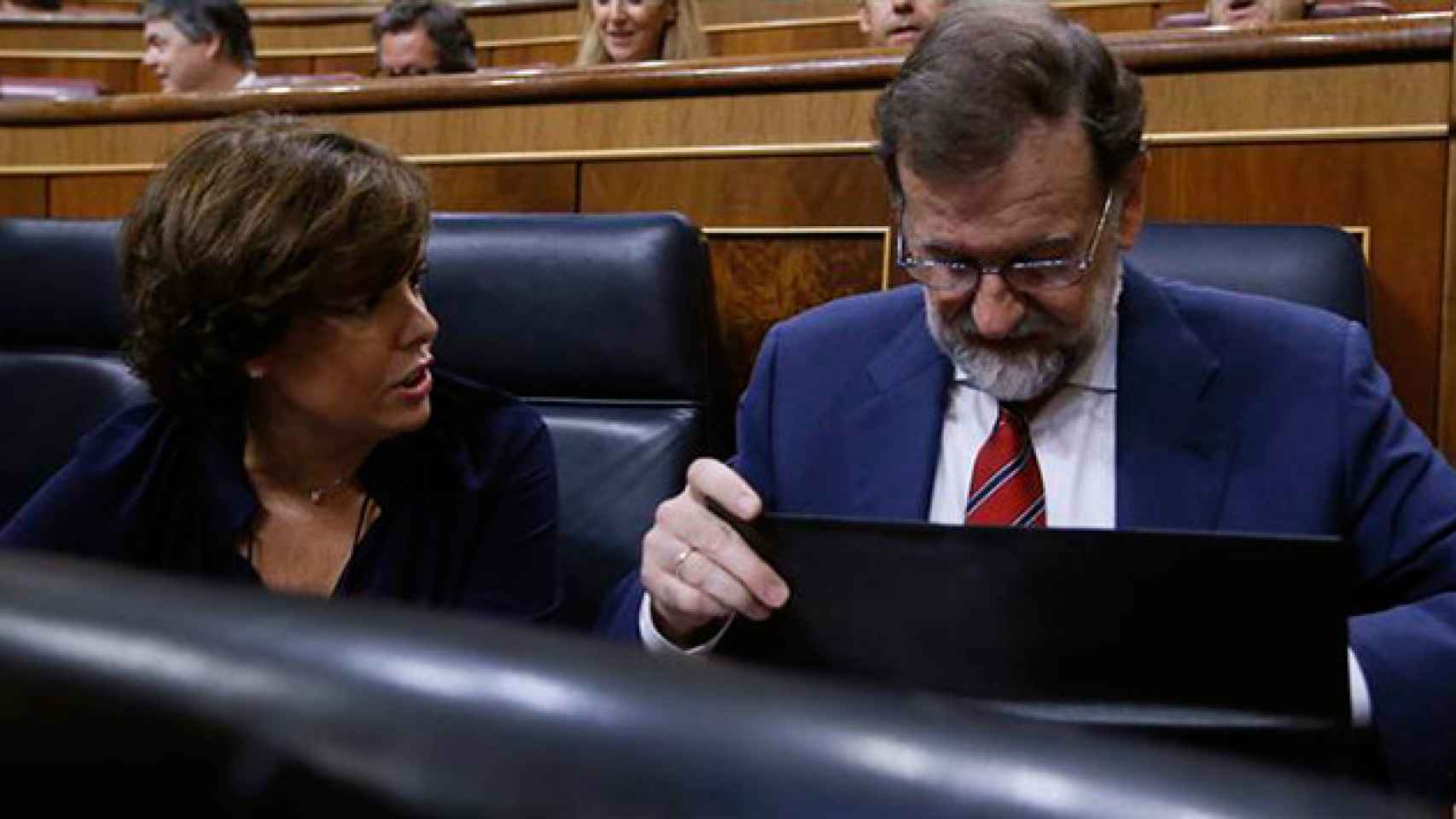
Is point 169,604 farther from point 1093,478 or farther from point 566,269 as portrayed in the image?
point 566,269

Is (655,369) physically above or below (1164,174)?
below

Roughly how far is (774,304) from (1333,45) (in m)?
0.35

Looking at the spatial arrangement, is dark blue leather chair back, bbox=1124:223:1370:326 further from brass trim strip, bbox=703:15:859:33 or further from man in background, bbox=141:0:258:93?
brass trim strip, bbox=703:15:859:33

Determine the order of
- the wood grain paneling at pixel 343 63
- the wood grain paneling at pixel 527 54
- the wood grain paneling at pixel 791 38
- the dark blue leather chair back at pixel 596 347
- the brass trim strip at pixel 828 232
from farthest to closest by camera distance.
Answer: the wood grain paneling at pixel 343 63 < the wood grain paneling at pixel 527 54 < the wood grain paneling at pixel 791 38 < the brass trim strip at pixel 828 232 < the dark blue leather chair back at pixel 596 347

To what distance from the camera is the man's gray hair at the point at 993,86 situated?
0.58 meters

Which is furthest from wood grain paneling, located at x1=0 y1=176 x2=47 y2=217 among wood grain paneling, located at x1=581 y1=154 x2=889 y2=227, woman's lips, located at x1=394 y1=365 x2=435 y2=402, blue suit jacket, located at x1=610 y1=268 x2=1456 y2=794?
blue suit jacket, located at x1=610 y1=268 x2=1456 y2=794

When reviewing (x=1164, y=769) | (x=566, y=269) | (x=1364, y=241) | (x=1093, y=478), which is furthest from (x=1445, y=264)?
(x=1164, y=769)

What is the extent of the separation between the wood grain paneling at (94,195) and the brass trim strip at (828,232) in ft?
1.85

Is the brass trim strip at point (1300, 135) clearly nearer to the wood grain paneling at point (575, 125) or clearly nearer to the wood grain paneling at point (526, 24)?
the wood grain paneling at point (575, 125)

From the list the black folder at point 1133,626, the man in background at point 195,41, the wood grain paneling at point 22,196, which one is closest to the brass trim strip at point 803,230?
the black folder at point 1133,626

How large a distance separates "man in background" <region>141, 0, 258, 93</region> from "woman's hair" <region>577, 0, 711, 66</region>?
1.62 feet

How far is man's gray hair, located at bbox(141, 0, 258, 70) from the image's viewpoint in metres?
1.97

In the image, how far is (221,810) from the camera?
0.09 metres

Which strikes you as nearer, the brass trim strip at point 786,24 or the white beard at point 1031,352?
the white beard at point 1031,352
